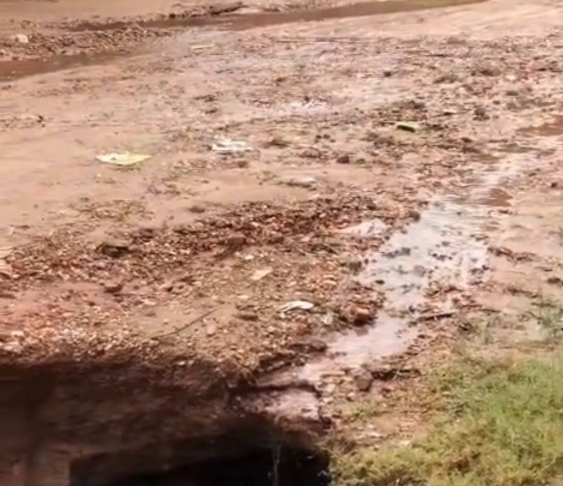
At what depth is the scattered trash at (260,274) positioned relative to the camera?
184 inches

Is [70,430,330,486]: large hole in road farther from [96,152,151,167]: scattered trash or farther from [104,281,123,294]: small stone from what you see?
[96,152,151,167]: scattered trash

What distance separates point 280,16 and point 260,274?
6.75m

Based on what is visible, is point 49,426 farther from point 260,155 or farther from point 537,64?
point 537,64

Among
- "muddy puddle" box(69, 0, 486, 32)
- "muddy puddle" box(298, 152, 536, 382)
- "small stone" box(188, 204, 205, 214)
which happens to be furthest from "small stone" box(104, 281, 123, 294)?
"muddy puddle" box(69, 0, 486, 32)

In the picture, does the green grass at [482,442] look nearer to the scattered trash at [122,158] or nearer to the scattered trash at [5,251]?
the scattered trash at [5,251]

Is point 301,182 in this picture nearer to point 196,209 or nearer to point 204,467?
point 196,209

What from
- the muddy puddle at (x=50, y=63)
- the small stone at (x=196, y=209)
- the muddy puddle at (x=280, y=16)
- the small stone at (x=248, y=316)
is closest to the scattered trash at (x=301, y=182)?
the small stone at (x=196, y=209)

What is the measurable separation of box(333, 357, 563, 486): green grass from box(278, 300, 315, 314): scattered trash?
2.48ft

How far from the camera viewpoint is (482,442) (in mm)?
A: 3512

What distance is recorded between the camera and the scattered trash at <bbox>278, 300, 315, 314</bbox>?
442cm

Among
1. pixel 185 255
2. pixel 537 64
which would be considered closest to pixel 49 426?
pixel 185 255

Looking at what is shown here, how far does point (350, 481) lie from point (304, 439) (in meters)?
0.38

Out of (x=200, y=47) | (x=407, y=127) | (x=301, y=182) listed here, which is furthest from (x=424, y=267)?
(x=200, y=47)

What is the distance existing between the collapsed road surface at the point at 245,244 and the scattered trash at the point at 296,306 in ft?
0.18
